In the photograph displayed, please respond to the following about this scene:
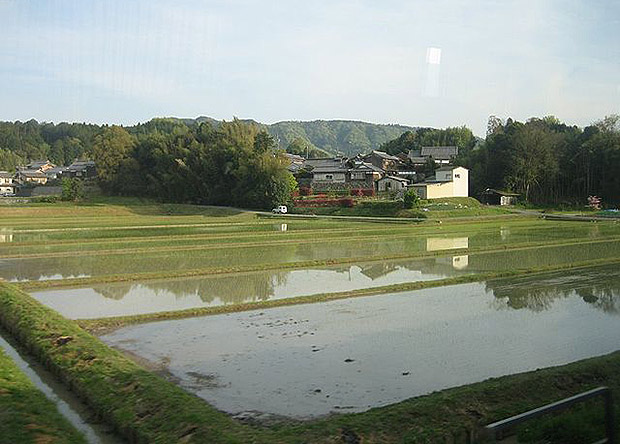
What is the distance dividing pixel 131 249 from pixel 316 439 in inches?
729

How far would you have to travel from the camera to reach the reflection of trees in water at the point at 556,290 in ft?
40.3

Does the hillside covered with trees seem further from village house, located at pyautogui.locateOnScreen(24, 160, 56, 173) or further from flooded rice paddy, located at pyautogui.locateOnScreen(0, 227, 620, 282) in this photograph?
village house, located at pyautogui.locateOnScreen(24, 160, 56, 173)

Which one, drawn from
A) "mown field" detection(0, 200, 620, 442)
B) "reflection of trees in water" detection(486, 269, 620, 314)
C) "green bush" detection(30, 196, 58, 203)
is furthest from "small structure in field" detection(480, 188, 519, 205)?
"green bush" detection(30, 196, 58, 203)

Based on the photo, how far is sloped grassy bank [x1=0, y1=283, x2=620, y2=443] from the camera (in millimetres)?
5348

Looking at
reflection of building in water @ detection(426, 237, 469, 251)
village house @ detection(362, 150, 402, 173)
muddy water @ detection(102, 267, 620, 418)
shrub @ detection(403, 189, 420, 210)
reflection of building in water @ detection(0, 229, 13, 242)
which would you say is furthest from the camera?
village house @ detection(362, 150, 402, 173)

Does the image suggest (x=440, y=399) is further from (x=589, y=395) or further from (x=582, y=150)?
(x=582, y=150)

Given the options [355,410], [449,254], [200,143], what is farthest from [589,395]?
[200,143]

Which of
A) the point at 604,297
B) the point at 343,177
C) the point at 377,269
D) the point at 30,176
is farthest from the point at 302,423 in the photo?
the point at 30,176

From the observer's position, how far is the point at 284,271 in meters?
17.5

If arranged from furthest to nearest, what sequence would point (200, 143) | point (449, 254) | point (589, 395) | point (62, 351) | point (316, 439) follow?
point (200, 143) → point (449, 254) → point (62, 351) → point (316, 439) → point (589, 395)

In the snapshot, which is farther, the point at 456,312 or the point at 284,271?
the point at 284,271

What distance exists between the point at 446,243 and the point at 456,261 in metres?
6.02

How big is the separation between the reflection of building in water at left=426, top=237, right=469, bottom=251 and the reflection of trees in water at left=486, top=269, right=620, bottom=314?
7.56 meters

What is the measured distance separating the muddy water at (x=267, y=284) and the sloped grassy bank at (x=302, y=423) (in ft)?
14.3
